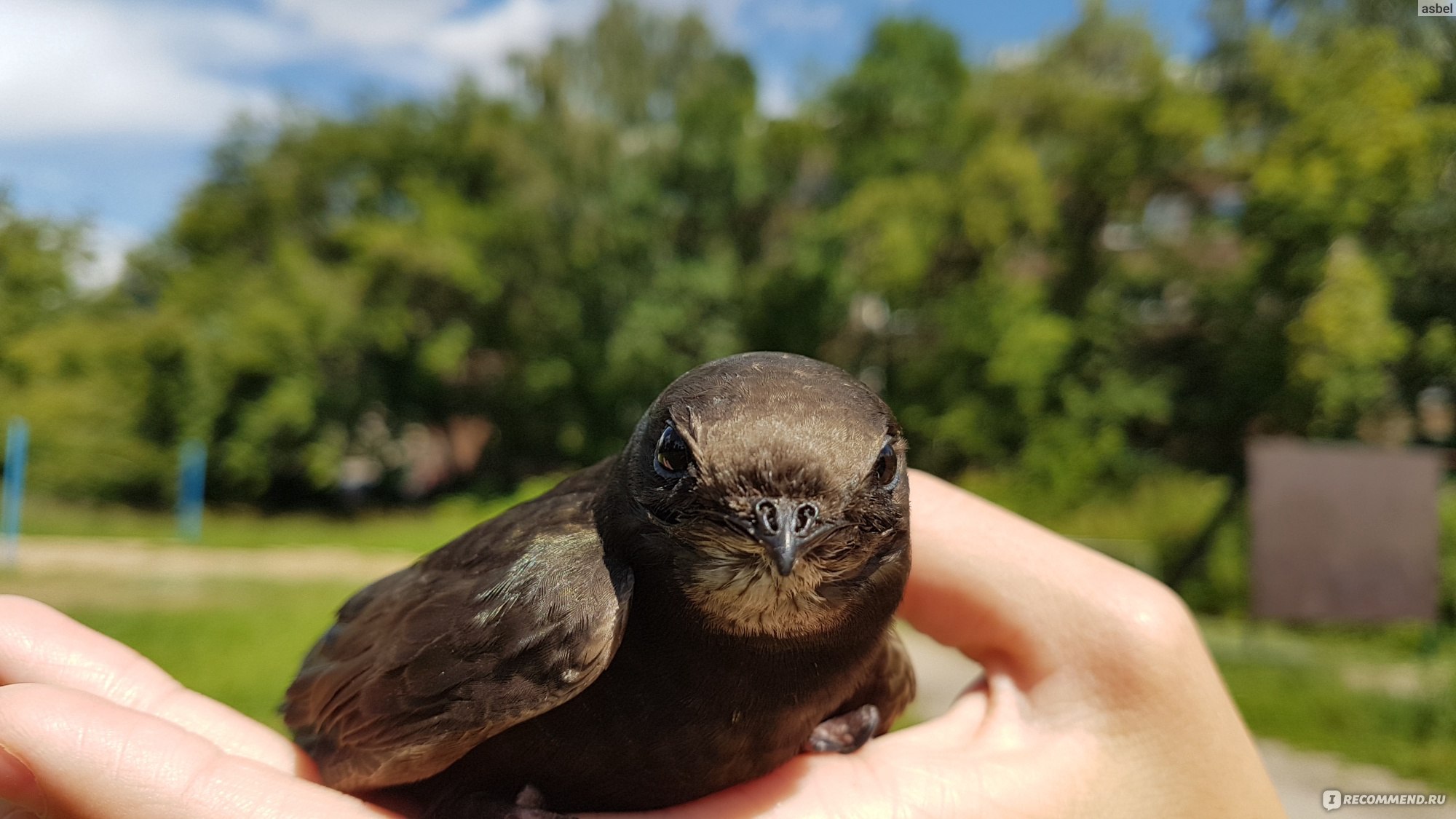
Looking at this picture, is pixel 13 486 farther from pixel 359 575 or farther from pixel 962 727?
pixel 962 727

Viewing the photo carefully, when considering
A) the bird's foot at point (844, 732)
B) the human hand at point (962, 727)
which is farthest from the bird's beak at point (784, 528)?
the bird's foot at point (844, 732)

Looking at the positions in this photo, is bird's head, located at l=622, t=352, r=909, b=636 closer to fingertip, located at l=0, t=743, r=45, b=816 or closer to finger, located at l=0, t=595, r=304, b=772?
fingertip, located at l=0, t=743, r=45, b=816

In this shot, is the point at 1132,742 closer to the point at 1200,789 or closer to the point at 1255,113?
the point at 1200,789

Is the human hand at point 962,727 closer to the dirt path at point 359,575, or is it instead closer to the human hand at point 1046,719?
the human hand at point 1046,719

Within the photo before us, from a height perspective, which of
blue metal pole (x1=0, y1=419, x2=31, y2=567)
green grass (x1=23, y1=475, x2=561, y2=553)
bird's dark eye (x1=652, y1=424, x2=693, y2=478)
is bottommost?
green grass (x1=23, y1=475, x2=561, y2=553)

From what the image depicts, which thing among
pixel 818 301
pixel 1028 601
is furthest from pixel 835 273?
pixel 1028 601

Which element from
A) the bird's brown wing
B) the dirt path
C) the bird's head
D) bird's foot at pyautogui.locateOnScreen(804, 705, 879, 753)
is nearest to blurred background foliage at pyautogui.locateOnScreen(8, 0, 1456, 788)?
the dirt path
